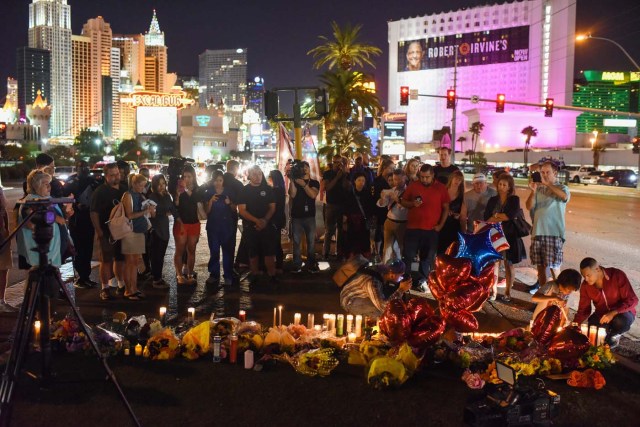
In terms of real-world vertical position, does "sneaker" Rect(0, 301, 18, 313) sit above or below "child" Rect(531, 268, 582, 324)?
below

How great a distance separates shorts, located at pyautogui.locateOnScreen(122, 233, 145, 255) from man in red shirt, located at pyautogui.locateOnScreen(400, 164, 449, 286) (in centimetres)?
375

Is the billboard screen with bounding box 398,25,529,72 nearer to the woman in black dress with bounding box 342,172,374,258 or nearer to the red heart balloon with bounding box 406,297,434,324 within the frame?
the woman in black dress with bounding box 342,172,374,258

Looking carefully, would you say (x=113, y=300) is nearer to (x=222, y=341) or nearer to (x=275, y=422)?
(x=222, y=341)

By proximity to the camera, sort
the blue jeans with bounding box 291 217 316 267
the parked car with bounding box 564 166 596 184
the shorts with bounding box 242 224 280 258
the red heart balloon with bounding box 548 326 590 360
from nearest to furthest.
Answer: the red heart balloon with bounding box 548 326 590 360 → the shorts with bounding box 242 224 280 258 → the blue jeans with bounding box 291 217 316 267 → the parked car with bounding box 564 166 596 184

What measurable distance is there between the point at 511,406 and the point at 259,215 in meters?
6.22

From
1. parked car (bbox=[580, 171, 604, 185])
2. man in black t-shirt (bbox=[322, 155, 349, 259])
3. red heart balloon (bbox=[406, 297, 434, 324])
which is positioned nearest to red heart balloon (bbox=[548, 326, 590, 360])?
red heart balloon (bbox=[406, 297, 434, 324])

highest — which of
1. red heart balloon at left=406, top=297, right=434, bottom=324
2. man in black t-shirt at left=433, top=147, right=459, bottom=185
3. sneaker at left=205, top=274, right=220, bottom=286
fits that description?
man in black t-shirt at left=433, top=147, right=459, bottom=185

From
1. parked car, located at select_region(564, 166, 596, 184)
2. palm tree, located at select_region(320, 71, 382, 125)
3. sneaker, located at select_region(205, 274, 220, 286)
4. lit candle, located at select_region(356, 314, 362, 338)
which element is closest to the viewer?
lit candle, located at select_region(356, 314, 362, 338)

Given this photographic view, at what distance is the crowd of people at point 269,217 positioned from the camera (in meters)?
8.58

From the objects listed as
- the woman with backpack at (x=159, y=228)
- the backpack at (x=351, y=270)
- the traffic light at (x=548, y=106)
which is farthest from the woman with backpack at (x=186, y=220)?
the traffic light at (x=548, y=106)

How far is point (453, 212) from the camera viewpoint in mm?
9719

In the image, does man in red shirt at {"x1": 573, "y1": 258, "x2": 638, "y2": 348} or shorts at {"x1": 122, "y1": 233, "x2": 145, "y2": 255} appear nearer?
man in red shirt at {"x1": 573, "y1": 258, "x2": 638, "y2": 348}

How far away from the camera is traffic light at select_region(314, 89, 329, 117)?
515 inches

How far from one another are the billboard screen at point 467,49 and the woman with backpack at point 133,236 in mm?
101330
